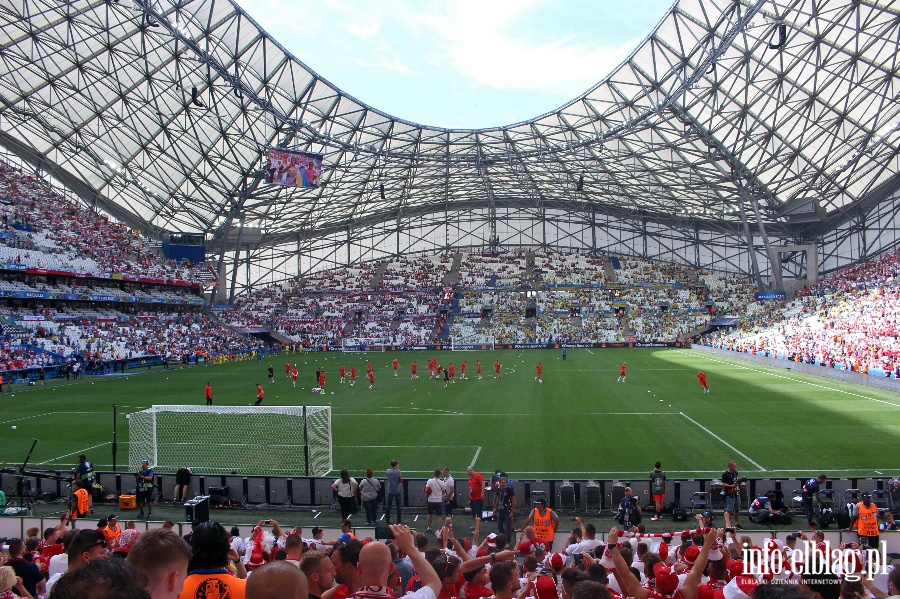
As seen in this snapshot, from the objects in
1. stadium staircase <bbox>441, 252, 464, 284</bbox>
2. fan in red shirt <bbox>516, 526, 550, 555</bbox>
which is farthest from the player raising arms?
stadium staircase <bbox>441, 252, 464, 284</bbox>

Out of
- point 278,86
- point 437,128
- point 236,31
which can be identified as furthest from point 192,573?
point 437,128

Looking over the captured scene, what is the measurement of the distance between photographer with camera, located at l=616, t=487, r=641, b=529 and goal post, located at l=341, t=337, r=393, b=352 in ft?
198

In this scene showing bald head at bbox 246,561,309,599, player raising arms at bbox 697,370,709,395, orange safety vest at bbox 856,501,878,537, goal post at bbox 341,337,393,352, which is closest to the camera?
bald head at bbox 246,561,309,599

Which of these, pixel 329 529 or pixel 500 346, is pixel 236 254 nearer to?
pixel 500 346

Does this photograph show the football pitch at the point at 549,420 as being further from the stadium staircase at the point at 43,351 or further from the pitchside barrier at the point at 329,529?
the stadium staircase at the point at 43,351

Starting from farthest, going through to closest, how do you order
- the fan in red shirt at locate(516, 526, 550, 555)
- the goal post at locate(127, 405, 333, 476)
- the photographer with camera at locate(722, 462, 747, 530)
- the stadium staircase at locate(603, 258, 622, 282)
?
the stadium staircase at locate(603, 258, 622, 282)
the goal post at locate(127, 405, 333, 476)
the photographer with camera at locate(722, 462, 747, 530)
the fan in red shirt at locate(516, 526, 550, 555)

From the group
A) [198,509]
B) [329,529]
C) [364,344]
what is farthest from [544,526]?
[364,344]

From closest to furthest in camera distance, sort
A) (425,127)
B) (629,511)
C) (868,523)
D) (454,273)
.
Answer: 1. (868,523)
2. (629,511)
3. (425,127)
4. (454,273)

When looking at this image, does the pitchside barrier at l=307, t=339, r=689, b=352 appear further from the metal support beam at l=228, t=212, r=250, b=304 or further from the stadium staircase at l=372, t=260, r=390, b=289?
the stadium staircase at l=372, t=260, r=390, b=289

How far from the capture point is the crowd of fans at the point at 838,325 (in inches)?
1513

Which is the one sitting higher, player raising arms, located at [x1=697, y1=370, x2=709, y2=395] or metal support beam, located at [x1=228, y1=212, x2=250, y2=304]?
metal support beam, located at [x1=228, y1=212, x2=250, y2=304]

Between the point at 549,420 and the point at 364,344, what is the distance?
51201 mm

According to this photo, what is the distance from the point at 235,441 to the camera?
2183 centimetres

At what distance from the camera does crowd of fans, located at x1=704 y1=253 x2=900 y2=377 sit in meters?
38.4
